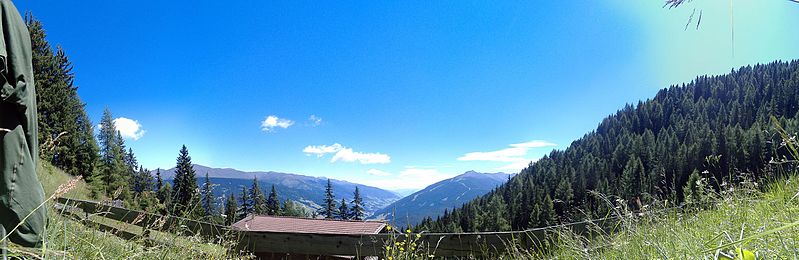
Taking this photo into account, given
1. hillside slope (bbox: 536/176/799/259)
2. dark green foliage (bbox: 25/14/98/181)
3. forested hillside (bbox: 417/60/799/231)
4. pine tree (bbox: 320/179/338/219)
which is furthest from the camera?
pine tree (bbox: 320/179/338/219)

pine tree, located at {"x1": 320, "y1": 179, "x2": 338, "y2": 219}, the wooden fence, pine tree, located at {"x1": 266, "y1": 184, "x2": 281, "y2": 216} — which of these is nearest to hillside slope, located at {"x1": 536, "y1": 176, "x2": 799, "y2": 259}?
the wooden fence

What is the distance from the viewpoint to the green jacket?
1485 mm

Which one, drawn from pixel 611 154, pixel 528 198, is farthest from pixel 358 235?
pixel 611 154

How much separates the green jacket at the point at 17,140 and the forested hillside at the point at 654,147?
47467mm

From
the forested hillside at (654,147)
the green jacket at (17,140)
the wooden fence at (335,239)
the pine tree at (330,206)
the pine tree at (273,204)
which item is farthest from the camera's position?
the pine tree at (330,206)

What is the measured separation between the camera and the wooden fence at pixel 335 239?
3.00 metres

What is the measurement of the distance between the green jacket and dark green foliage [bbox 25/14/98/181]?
94.4 feet

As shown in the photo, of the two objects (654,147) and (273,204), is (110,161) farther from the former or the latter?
(654,147)

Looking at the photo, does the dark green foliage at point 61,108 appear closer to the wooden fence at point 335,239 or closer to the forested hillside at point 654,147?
the wooden fence at point 335,239

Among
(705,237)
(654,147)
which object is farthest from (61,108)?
(654,147)

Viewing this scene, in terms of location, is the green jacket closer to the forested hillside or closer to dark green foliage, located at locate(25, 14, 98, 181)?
dark green foliage, located at locate(25, 14, 98, 181)

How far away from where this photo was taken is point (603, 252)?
1.92m

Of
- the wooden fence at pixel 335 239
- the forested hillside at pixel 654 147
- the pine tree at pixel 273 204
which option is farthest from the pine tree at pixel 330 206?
the wooden fence at pixel 335 239

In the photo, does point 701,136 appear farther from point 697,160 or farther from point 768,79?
point 768,79
